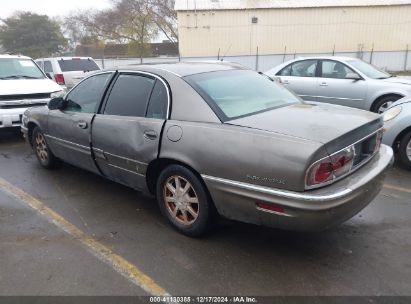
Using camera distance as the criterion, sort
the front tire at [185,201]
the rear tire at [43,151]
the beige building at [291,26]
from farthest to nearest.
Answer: the beige building at [291,26], the rear tire at [43,151], the front tire at [185,201]

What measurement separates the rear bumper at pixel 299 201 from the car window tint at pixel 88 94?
6.32ft

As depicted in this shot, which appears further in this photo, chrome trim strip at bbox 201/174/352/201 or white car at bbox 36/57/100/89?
white car at bbox 36/57/100/89

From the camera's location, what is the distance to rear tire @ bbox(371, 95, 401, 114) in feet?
25.5

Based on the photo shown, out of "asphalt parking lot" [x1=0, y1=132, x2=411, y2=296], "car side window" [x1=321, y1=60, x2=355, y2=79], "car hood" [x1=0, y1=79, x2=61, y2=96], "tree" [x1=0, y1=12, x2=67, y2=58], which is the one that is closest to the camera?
"asphalt parking lot" [x1=0, y1=132, x2=411, y2=296]

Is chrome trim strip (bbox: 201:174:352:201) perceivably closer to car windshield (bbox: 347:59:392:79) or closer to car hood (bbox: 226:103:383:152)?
car hood (bbox: 226:103:383:152)

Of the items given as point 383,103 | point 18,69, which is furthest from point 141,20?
point 383,103

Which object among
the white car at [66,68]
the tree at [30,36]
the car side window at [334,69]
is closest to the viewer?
the car side window at [334,69]

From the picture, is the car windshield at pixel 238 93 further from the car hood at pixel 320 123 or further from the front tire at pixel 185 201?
the front tire at pixel 185 201

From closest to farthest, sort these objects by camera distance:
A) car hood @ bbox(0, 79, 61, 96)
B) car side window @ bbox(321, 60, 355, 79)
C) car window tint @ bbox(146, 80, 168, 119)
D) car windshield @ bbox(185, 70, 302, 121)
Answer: car windshield @ bbox(185, 70, 302, 121) < car window tint @ bbox(146, 80, 168, 119) < car hood @ bbox(0, 79, 61, 96) < car side window @ bbox(321, 60, 355, 79)

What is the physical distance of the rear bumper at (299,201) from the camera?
106 inches

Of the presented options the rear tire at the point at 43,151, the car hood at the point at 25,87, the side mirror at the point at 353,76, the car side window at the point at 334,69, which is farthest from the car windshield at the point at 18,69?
the side mirror at the point at 353,76

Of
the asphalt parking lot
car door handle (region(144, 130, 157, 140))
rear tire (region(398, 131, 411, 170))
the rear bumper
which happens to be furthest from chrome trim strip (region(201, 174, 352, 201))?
rear tire (region(398, 131, 411, 170))

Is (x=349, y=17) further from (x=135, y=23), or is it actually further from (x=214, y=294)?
(x=214, y=294)

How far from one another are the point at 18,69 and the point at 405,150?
8013 mm
